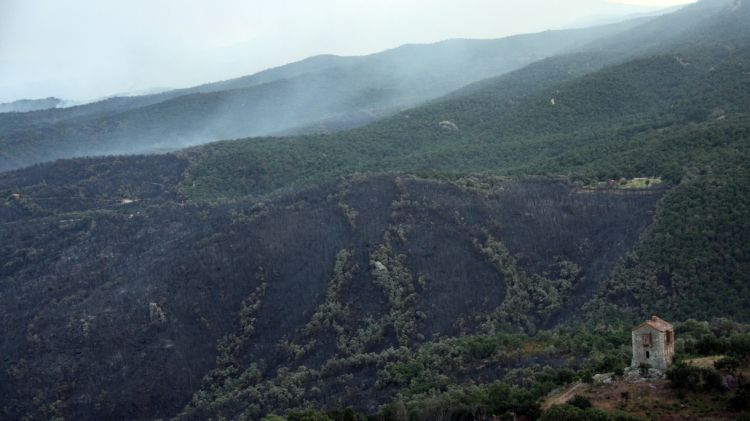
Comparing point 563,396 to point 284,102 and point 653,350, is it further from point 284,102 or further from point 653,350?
point 284,102

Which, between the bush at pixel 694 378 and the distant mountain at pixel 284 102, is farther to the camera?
the distant mountain at pixel 284 102

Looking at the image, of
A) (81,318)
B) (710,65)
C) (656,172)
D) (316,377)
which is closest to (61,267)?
(81,318)

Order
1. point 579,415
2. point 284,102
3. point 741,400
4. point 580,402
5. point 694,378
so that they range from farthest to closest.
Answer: point 284,102, point 580,402, point 694,378, point 579,415, point 741,400

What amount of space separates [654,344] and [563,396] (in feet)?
12.1

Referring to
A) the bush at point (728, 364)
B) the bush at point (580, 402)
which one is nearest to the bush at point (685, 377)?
the bush at point (728, 364)

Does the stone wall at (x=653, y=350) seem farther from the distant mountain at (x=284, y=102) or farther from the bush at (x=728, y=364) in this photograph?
the distant mountain at (x=284, y=102)

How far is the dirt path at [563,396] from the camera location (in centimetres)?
2355

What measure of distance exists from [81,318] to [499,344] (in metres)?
29.2

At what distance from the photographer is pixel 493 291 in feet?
144

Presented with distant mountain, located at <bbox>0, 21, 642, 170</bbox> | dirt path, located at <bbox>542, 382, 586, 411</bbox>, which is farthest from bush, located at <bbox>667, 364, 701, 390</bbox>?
distant mountain, located at <bbox>0, 21, 642, 170</bbox>

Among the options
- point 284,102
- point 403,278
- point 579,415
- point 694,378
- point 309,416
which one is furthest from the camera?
point 284,102

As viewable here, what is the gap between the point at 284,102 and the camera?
159250mm

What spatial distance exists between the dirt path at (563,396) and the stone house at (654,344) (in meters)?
2.19

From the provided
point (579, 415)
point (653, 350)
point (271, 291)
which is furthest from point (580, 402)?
point (271, 291)
